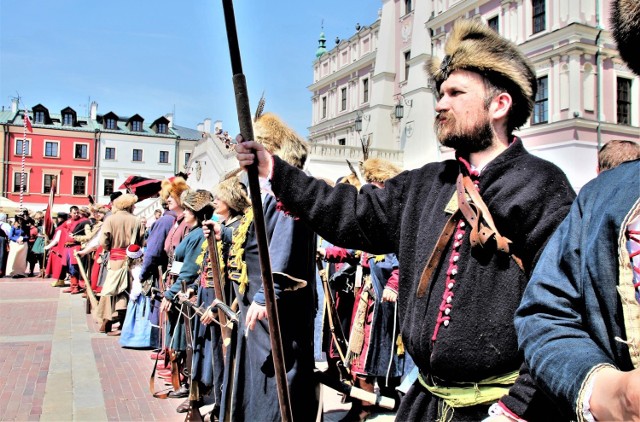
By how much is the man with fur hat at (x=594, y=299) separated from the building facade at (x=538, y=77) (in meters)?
13.2

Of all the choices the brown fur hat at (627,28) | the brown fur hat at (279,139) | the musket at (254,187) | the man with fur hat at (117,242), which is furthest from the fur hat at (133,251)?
the brown fur hat at (627,28)

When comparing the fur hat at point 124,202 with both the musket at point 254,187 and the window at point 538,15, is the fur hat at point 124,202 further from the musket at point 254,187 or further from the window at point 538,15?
the window at point 538,15

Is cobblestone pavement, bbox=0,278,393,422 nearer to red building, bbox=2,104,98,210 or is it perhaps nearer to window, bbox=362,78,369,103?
window, bbox=362,78,369,103

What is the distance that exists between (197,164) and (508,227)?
34531mm

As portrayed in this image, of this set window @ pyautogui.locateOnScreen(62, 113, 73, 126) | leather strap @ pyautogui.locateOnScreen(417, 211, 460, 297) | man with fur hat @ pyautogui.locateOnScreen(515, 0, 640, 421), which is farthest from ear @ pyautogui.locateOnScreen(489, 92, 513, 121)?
window @ pyautogui.locateOnScreen(62, 113, 73, 126)

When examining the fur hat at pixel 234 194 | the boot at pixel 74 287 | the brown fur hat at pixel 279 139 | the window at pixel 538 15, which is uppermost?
the window at pixel 538 15

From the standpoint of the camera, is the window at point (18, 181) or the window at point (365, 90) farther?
the window at point (18, 181)

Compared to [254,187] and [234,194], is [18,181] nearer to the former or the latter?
[234,194]

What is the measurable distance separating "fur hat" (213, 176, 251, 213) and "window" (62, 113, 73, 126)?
59.0m

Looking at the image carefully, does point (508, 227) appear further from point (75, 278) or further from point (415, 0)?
point (415, 0)

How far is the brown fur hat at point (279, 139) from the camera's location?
3605 millimetres

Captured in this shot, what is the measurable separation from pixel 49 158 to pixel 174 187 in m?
55.3

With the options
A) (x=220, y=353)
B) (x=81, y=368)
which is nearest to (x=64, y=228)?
(x=81, y=368)

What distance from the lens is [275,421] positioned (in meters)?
3.51
